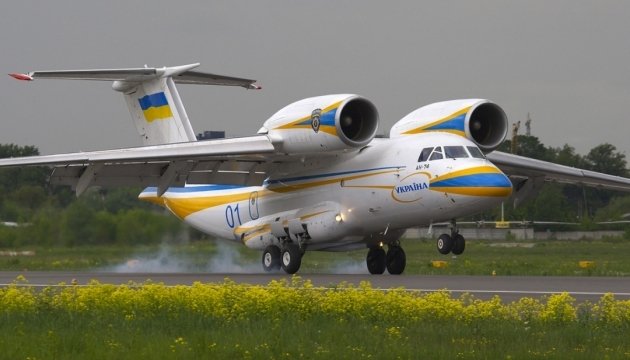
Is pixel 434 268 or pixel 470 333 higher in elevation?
pixel 470 333

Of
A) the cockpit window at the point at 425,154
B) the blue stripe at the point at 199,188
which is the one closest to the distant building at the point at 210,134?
the blue stripe at the point at 199,188

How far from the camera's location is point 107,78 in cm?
2794

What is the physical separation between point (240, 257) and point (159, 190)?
6512 millimetres

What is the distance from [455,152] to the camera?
23.3 metres

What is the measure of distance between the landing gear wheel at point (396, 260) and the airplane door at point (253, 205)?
3486 mm

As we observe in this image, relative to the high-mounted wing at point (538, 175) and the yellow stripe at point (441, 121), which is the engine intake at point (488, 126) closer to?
the yellow stripe at point (441, 121)

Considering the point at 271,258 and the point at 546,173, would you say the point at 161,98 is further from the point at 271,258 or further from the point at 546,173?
the point at 546,173

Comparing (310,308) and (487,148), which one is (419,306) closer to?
(310,308)

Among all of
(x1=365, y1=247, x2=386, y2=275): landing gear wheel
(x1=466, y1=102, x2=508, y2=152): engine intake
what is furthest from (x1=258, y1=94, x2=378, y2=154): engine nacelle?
(x1=365, y1=247, x2=386, y2=275): landing gear wheel

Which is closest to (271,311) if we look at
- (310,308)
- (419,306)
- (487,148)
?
(310,308)

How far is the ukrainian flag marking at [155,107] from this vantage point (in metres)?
29.8

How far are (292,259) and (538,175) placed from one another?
665 cm

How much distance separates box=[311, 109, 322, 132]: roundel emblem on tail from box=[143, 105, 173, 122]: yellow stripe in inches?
267

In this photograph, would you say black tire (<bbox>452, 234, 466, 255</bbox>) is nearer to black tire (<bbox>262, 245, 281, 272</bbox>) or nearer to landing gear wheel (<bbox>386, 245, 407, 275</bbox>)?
landing gear wheel (<bbox>386, 245, 407, 275</bbox>)
